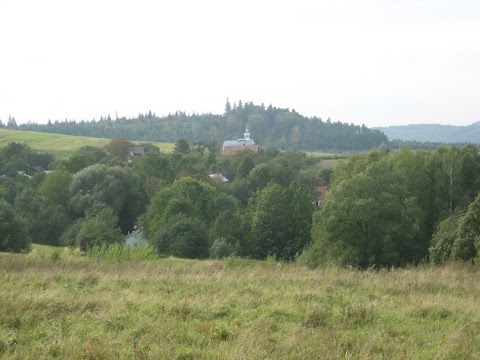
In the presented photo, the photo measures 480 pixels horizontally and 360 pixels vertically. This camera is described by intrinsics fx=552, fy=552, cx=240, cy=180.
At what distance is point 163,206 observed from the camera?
2085 inches

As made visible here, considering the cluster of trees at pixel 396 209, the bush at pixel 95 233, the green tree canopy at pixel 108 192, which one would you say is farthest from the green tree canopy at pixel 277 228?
the green tree canopy at pixel 108 192

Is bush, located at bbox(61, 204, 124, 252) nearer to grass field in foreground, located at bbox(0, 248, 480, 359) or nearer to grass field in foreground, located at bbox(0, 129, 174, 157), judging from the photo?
grass field in foreground, located at bbox(0, 248, 480, 359)

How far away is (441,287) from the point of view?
1134 cm

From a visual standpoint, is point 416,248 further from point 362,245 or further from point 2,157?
point 2,157

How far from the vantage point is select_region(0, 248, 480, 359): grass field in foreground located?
249 inches

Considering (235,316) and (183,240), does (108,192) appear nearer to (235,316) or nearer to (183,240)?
(183,240)

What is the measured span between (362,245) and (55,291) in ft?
74.9

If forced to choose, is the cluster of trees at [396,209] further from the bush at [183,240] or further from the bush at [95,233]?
the bush at [95,233]

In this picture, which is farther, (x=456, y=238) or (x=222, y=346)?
(x=456, y=238)

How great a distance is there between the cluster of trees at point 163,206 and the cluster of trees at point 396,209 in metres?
7.63

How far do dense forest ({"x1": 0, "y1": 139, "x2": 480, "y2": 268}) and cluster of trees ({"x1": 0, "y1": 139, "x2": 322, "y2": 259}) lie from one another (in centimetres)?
12

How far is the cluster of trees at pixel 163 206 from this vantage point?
146 ft

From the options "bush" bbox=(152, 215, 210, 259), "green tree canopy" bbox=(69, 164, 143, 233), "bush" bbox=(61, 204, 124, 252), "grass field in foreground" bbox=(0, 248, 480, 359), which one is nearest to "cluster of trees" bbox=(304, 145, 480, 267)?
"bush" bbox=(152, 215, 210, 259)

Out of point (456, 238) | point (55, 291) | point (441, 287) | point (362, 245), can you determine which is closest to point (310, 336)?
point (55, 291)
